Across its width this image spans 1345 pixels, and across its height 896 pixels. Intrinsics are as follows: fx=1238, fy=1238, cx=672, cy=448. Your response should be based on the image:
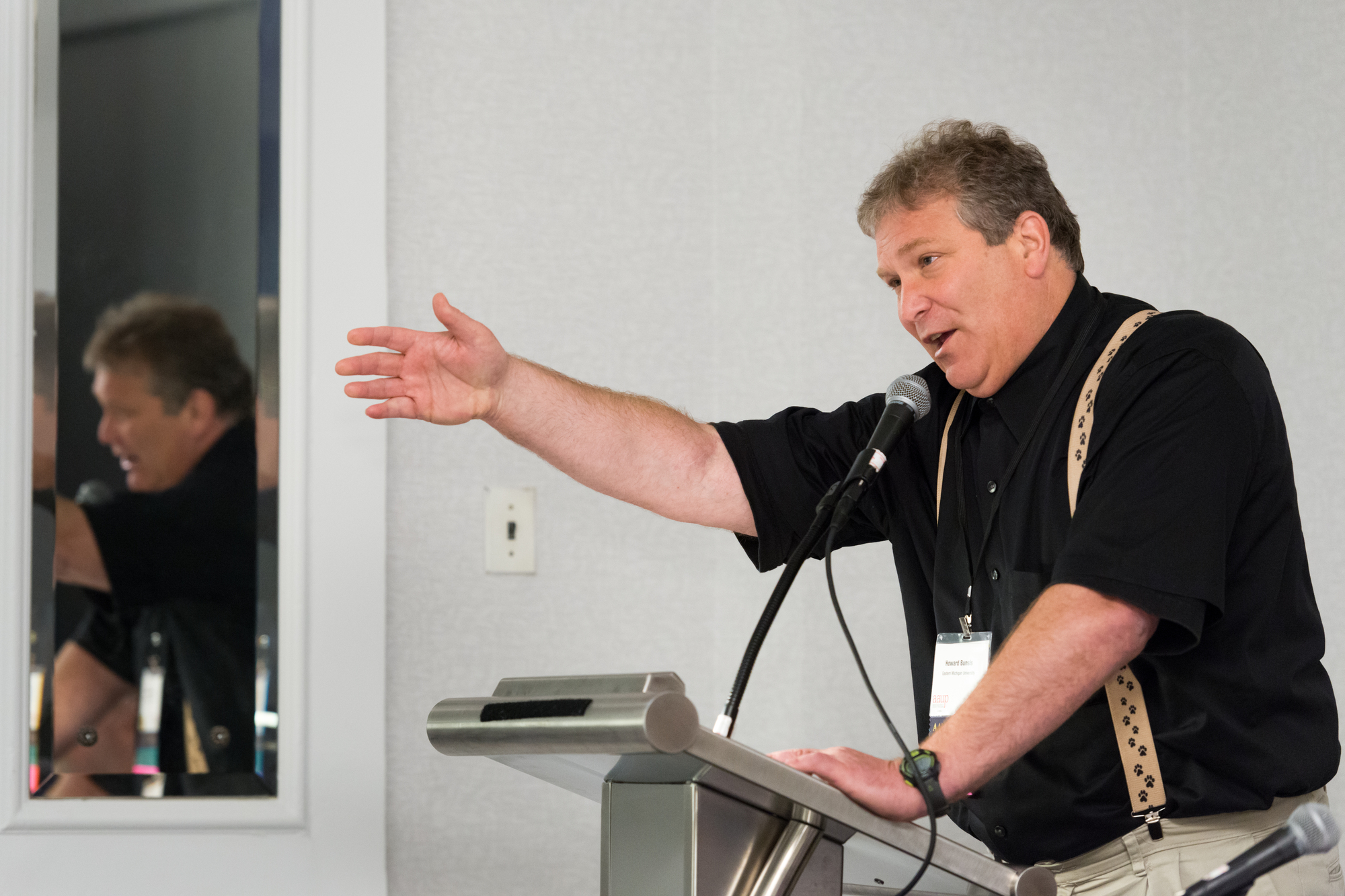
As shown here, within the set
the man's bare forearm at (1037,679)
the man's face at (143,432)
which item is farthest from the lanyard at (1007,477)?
the man's face at (143,432)

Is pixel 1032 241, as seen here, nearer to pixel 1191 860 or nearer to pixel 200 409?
pixel 1191 860

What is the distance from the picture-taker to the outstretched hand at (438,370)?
152 centimetres

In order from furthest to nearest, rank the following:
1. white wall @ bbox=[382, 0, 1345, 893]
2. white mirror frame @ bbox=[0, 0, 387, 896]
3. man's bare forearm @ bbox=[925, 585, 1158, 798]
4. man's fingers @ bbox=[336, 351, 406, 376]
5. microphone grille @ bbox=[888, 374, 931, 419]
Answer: white wall @ bbox=[382, 0, 1345, 893], white mirror frame @ bbox=[0, 0, 387, 896], man's fingers @ bbox=[336, 351, 406, 376], microphone grille @ bbox=[888, 374, 931, 419], man's bare forearm @ bbox=[925, 585, 1158, 798]

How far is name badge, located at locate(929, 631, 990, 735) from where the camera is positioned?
4.61 ft

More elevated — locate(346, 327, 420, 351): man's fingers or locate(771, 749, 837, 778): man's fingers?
locate(346, 327, 420, 351): man's fingers

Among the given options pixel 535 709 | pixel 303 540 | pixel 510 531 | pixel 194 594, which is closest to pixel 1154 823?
pixel 535 709

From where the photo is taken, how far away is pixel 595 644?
2.06 m

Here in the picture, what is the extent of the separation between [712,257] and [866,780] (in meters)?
1.36

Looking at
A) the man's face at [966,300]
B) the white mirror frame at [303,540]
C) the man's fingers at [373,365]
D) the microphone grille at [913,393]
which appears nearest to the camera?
the microphone grille at [913,393]

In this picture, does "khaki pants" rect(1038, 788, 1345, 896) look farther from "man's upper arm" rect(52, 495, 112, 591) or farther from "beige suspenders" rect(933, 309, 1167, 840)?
"man's upper arm" rect(52, 495, 112, 591)

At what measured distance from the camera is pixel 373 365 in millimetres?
1512

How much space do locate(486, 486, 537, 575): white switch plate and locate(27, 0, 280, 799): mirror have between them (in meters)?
0.35

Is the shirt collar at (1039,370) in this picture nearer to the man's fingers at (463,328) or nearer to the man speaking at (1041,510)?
the man speaking at (1041,510)

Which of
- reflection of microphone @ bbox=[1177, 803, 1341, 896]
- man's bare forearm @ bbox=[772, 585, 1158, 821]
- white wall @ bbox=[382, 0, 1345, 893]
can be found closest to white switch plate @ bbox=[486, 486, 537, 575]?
white wall @ bbox=[382, 0, 1345, 893]
